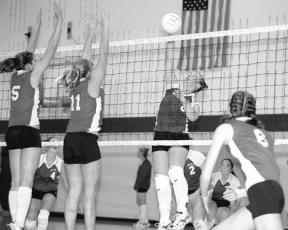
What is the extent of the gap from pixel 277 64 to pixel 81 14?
4754mm

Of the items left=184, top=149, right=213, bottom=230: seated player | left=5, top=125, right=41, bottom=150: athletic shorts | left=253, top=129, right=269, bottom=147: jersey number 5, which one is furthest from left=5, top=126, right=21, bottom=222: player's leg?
left=253, top=129, right=269, bottom=147: jersey number 5

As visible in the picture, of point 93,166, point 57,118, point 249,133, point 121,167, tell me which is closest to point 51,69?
point 57,118

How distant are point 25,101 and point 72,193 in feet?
3.88

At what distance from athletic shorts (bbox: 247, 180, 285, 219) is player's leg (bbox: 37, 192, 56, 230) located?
443 centimetres

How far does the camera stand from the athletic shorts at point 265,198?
371 cm

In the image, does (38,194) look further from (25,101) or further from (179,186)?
(179,186)

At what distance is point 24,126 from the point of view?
5.81 m

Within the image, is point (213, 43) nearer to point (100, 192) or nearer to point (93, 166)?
point (100, 192)

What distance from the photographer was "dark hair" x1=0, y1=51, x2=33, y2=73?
5797 millimetres

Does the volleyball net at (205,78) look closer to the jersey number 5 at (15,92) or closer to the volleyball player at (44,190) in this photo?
the volleyball player at (44,190)

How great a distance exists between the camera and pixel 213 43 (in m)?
10.6

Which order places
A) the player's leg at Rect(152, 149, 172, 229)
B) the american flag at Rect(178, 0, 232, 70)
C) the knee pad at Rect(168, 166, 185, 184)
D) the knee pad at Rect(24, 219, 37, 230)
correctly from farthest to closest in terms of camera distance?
the american flag at Rect(178, 0, 232, 70), the knee pad at Rect(24, 219, 37, 230), the knee pad at Rect(168, 166, 185, 184), the player's leg at Rect(152, 149, 172, 229)

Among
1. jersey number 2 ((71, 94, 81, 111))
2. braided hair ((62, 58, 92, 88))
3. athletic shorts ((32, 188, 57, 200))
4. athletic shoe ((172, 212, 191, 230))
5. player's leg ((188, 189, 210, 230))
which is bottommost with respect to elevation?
athletic shorts ((32, 188, 57, 200))

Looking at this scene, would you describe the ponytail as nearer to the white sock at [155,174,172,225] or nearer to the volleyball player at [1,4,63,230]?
the volleyball player at [1,4,63,230]
